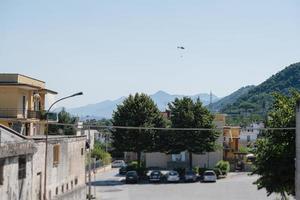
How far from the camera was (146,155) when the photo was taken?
79.2m

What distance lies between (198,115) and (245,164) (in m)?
14.3

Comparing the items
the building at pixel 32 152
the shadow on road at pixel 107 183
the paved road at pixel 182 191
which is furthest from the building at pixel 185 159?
the building at pixel 32 152

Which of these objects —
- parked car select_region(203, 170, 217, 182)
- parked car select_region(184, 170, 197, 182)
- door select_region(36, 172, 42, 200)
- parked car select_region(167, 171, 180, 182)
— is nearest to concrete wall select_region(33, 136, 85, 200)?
door select_region(36, 172, 42, 200)

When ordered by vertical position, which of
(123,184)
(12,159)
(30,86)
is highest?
(30,86)

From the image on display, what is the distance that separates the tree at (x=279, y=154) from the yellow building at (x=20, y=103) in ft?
87.4

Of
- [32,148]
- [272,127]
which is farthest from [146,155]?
[32,148]

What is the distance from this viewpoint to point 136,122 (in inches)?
2667

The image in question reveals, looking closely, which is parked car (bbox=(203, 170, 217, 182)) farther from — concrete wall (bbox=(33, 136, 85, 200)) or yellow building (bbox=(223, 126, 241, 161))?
yellow building (bbox=(223, 126, 241, 161))

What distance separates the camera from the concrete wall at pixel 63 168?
31750mm

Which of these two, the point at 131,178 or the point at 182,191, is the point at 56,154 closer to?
the point at 182,191

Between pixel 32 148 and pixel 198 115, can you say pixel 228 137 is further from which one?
pixel 32 148

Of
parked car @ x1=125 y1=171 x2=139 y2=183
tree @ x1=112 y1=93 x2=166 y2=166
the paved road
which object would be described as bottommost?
the paved road

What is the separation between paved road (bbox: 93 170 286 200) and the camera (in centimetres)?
4956

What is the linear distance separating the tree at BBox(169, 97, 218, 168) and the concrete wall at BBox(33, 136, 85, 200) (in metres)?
21.7
